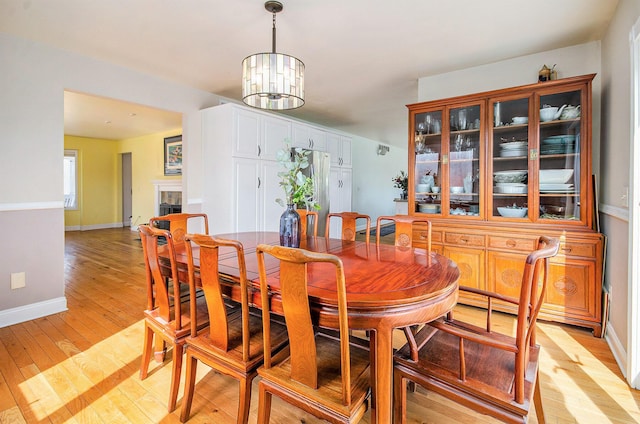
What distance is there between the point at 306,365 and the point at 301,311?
0.21 metres

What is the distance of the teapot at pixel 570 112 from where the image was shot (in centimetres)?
261

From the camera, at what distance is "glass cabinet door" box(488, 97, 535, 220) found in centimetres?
286

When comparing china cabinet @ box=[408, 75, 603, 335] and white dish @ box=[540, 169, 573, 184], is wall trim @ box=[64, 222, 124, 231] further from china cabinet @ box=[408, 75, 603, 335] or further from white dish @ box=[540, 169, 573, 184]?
white dish @ box=[540, 169, 573, 184]

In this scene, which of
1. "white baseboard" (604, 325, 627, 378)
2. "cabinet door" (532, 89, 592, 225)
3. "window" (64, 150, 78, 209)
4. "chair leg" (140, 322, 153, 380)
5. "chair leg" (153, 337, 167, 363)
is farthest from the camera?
"window" (64, 150, 78, 209)

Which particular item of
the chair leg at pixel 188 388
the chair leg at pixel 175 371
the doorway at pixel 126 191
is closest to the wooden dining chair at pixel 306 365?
the chair leg at pixel 188 388

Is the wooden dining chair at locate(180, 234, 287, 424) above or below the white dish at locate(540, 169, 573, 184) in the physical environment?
below

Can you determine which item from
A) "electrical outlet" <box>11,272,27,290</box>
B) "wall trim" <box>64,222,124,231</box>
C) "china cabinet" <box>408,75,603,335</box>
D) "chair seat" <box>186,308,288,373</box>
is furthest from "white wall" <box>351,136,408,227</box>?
"wall trim" <box>64,222,124,231</box>

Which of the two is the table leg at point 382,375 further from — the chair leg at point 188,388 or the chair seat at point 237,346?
the chair leg at point 188,388

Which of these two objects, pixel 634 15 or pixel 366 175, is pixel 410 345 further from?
pixel 366 175

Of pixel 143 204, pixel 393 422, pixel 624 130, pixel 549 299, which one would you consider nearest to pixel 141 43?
pixel 393 422

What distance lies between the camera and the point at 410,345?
1284 millimetres

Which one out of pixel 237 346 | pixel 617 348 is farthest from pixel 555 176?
pixel 237 346

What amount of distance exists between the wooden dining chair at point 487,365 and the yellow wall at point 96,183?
30.9 feet

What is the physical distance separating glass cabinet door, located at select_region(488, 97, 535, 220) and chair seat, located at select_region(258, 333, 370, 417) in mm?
2304
